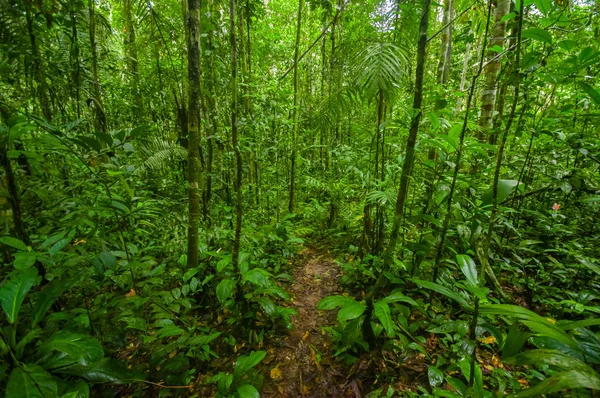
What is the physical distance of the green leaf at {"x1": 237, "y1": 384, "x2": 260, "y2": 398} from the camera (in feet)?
5.42

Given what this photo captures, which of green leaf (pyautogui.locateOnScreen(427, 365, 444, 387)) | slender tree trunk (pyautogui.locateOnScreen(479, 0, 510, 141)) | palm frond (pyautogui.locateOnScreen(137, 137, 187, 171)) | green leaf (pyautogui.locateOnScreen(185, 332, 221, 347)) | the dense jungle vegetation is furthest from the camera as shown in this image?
palm frond (pyautogui.locateOnScreen(137, 137, 187, 171))

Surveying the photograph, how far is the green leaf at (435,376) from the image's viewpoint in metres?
1.77

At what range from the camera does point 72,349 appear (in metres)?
1.36

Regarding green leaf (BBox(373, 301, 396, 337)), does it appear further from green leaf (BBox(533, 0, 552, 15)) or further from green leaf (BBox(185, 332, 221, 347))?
green leaf (BBox(533, 0, 552, 15))

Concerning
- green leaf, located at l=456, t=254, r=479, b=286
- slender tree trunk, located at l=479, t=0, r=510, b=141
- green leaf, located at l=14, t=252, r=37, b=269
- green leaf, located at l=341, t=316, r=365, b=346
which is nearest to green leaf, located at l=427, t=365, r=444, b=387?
green leaf, located at l=341, t=316, r=365, b=346

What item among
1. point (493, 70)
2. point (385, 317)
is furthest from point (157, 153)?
point (493, 70)

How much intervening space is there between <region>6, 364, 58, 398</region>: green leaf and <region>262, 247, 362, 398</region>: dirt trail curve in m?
1.34

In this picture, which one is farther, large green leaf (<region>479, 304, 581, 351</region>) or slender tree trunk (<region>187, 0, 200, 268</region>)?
slender tree trunk (<region>187, 0, 200, 268</region>)

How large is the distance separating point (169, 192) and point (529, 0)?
5451mm

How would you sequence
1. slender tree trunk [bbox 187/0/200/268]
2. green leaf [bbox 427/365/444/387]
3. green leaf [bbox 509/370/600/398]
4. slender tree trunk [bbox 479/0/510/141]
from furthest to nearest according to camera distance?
slender tree trunk [bbox 479/0/510/141] < slender tree trunk [bbox 187/0/200/268] < green leaf [bbox 427/365/444/387] < green leaf [bbox 509/370/600/398]

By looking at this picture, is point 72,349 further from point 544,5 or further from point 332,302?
point 544,5

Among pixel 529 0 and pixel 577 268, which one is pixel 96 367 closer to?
pixel 529 0

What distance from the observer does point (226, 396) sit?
1.74 metres

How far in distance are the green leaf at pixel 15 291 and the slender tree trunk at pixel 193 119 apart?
1267 millimetres
